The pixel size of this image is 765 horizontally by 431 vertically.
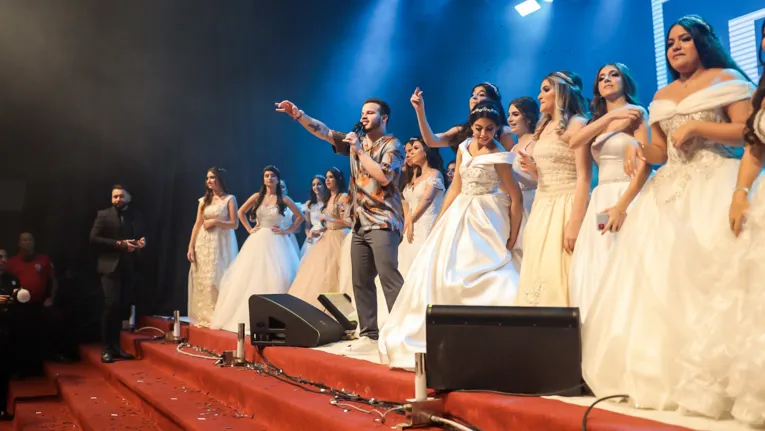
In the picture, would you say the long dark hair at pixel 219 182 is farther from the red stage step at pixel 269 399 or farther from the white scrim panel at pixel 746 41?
the white scrim panel at pixel 746 41

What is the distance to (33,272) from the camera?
7.07 meters

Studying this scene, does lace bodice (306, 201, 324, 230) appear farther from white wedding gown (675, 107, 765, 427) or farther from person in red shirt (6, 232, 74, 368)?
white wedding gown (675, 107, 765, 427)

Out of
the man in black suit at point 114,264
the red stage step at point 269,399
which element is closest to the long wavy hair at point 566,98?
the red stage step at point 269,399

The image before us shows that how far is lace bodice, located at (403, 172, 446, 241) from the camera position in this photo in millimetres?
5180

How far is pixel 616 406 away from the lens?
Result: 78.0 inches

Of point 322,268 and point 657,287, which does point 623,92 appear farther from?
point 322,268

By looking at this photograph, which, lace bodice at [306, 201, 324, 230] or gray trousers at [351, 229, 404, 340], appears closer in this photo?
gray trousers at [351, 229, 404, 340]

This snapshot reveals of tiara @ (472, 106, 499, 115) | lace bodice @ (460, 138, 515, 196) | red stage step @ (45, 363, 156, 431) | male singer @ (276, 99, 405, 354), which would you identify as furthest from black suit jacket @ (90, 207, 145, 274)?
tiara @ (472, 106, 499, 115)

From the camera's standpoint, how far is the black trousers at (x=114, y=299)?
18.0 ft

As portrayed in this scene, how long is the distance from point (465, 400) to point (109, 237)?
14.3 feet

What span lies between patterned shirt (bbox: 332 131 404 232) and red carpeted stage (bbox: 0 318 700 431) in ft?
2.66

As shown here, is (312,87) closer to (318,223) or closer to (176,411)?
(318,223)

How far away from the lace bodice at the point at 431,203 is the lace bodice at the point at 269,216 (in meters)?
1.57

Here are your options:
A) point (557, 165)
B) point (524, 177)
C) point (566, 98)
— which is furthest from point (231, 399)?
point (566, 98)
